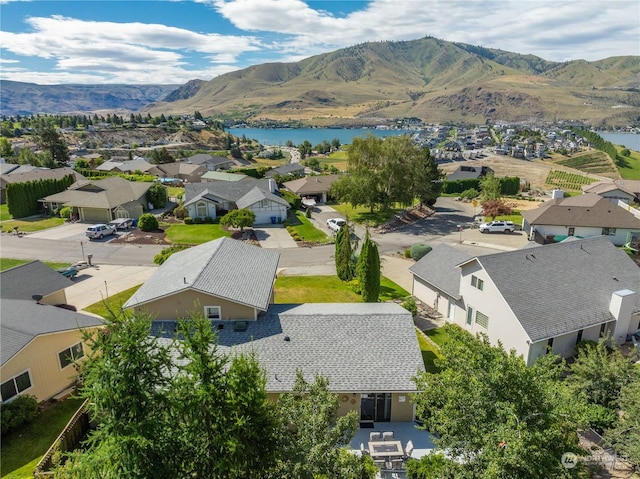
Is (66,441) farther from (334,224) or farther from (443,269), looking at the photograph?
(334,224)

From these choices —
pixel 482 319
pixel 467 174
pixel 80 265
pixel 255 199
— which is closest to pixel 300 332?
pixel 482 319

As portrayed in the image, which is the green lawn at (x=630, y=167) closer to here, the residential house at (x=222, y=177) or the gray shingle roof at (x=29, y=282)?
the residential house at (x=222, y=177)

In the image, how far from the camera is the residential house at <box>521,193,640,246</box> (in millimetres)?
51250

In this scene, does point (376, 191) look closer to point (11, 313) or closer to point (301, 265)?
point (301, 265)

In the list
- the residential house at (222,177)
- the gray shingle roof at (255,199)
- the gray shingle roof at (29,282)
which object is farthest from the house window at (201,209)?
the gray shingle roof at (29,282)

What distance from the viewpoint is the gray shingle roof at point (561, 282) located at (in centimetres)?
2577

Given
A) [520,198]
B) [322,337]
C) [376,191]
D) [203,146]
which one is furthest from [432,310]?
[203,146]

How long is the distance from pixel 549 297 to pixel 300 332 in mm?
16518

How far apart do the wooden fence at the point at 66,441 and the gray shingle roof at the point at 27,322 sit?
4.68 metres

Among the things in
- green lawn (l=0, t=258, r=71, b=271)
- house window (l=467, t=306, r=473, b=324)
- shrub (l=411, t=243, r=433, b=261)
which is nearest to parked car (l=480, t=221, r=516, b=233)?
shrub (l=411, t=243, r=433, b=261)

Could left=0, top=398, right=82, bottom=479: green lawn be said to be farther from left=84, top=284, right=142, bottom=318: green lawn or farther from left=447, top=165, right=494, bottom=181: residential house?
left=447, top=165, right=494, bottom=181: residential house

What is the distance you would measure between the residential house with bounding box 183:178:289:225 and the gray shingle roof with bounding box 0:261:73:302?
3567cm

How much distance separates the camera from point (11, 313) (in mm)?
23156

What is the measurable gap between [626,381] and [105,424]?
77.7 ft
